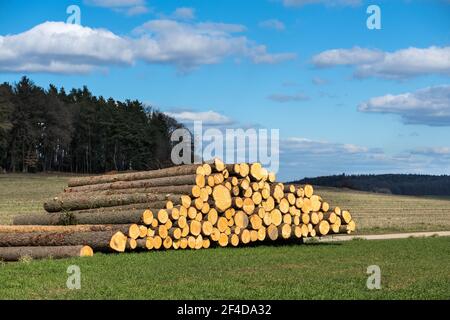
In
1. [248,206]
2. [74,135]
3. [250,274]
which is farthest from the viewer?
[74,135]

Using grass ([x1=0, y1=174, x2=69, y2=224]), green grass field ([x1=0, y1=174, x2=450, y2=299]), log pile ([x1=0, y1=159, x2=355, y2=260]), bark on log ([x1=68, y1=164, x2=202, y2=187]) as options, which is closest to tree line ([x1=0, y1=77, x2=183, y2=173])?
grass ([x1=0, y1=174, x2=69, y2=224])

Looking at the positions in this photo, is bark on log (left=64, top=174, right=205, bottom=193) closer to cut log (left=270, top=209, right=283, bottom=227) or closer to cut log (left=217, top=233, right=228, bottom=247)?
cut log (left=217, top=233, right=228, bottom=247)

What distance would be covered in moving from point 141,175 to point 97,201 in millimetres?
2049

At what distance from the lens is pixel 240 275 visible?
14.5 metres

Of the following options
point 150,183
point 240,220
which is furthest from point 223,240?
point 150,183

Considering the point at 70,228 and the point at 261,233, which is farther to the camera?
the point at 261,233

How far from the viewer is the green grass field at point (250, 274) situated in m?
11.8

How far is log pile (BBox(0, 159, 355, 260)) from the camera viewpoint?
19828 millimetres

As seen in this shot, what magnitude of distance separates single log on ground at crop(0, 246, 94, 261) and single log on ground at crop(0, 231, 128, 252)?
15.2 inches

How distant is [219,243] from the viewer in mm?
22203

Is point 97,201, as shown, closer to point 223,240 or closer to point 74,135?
point 223,240

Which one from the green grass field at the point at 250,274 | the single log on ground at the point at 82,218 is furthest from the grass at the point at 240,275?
the single log on ground at the point at 82,218

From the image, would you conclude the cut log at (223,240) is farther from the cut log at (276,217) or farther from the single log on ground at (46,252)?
the single log on ground at (46,252)
